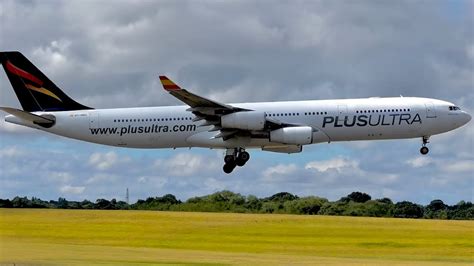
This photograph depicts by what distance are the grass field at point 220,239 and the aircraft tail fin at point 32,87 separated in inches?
355

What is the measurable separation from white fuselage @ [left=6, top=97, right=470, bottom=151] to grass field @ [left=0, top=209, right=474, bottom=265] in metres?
6.73

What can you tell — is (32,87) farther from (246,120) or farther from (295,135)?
(295,135)

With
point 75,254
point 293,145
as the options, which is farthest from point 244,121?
point 75,254

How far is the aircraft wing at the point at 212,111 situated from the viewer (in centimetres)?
6294

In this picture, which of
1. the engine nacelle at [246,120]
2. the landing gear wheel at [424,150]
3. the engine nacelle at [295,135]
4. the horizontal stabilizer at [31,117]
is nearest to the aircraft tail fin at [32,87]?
the horizontal stabilizer at [31,117]

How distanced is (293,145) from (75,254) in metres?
→ 18.7

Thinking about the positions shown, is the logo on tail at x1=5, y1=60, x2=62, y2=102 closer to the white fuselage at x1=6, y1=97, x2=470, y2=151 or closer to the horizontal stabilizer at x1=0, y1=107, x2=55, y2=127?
the horizontal stabilizer at x1=0, y1=107, x2=55, y2=127

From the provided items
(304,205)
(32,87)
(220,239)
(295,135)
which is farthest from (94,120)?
(304,205)

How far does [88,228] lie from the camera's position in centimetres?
7612

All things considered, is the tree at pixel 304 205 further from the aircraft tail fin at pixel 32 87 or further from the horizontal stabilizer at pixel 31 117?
the horizontal stabilizer at pixel 31 117

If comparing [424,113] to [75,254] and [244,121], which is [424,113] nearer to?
[244,121]

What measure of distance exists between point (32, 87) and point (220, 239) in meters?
17.4

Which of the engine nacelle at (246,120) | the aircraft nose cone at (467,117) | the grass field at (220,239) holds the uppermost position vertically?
the aircraft nose cone at (467,117)

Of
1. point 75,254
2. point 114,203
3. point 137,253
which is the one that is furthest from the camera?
point 114,203
